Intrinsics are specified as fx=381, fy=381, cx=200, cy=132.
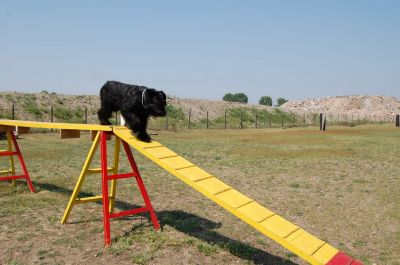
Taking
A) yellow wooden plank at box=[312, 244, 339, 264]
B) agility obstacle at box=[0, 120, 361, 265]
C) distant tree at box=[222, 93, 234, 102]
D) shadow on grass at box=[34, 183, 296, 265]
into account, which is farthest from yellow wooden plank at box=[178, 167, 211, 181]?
distant tree at box=[222, 93, 234, 102]

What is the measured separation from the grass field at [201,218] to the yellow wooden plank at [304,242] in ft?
3.05

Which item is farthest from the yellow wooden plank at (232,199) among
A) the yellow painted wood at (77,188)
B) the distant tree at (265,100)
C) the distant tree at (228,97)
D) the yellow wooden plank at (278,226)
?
the distant tree at (265,100)

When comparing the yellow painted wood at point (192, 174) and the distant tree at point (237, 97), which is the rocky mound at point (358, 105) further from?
the yellow painted wood at point (192, 174)

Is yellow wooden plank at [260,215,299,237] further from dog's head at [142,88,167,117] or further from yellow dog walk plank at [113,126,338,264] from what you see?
dog's head at [142,88,167,117]

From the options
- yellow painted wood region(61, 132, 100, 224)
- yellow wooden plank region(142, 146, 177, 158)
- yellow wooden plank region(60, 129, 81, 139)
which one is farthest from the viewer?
yellow wooden plank region(60, 129, 81, 139)

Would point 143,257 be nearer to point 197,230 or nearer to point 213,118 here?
point 197,230

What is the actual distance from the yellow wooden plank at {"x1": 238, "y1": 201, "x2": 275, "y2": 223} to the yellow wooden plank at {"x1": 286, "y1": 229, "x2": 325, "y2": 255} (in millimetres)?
401

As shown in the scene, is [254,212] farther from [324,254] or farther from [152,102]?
[152,102]

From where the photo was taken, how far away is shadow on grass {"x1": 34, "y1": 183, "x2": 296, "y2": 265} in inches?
209

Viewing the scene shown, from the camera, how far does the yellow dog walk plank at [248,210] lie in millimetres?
4234

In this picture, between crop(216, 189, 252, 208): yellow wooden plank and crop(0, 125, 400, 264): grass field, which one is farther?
crop(0, 125, 400, 264): grass field

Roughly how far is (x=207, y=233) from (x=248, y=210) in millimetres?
1790

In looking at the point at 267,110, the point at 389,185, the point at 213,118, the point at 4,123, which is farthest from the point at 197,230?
the point at 267,110

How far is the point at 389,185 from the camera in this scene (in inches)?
411
